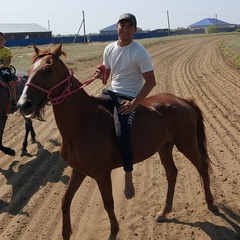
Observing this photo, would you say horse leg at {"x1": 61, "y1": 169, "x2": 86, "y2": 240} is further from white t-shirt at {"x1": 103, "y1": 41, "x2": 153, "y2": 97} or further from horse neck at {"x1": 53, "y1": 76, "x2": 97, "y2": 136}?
white t-shirt at {"x1": 103, "y1": 41, "x2": 153, "y2": 97}

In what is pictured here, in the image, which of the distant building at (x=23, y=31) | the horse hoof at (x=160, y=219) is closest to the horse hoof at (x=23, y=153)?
the horse hoof at (x=160, y=219)

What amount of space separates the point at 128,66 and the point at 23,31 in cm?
8190

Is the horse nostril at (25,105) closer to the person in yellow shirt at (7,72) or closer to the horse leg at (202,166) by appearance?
the horse leg at (202,166)

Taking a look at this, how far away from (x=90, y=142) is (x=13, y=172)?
11.5ft

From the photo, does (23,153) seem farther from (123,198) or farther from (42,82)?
(42,82)

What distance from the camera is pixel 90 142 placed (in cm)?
401

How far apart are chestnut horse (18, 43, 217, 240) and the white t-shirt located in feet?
0.99

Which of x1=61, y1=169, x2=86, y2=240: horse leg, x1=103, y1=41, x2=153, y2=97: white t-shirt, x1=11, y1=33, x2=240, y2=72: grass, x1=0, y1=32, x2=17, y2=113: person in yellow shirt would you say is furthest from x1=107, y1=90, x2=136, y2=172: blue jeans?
x1=11, y1=33, x2=240, y2=72: grass

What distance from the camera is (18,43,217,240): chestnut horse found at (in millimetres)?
3619

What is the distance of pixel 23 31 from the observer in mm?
80625

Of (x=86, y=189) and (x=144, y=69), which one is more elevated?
(x=144, y=69)

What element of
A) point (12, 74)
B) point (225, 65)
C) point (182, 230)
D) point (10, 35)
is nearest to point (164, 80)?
point (225, 65)

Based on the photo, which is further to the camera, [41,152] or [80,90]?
[41,152]

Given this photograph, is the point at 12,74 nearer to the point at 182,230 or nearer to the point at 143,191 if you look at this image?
the point at 143,191
